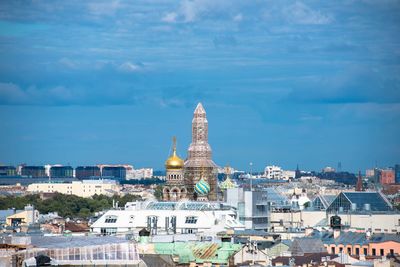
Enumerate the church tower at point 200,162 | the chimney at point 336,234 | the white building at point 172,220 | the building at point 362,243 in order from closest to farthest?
the building at point 362,243, the chimney at point 336,234, the white building at point 172,220, the church tower at point 200,162

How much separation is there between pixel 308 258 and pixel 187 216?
24.9 m

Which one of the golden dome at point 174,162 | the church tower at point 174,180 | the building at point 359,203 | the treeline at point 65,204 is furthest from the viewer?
the treeline at point 65,204

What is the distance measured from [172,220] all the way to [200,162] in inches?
1428

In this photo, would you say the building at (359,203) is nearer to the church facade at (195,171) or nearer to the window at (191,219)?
the church facade at (195,171)

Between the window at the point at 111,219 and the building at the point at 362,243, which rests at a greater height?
the window at the point at 111,219

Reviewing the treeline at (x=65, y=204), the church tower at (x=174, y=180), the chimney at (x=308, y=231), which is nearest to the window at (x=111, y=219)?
the chimney at (x=308, y=231)

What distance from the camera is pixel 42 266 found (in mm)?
44500

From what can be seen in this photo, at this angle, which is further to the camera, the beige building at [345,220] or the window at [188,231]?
the beige building at [345,220]

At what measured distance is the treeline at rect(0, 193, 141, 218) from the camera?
146m

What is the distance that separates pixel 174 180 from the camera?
11294 cm

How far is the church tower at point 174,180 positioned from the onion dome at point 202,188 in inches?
44.3

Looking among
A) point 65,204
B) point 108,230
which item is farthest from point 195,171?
point 108,230

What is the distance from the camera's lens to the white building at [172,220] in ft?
284

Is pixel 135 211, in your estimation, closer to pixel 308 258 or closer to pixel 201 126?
pixel 308 258
